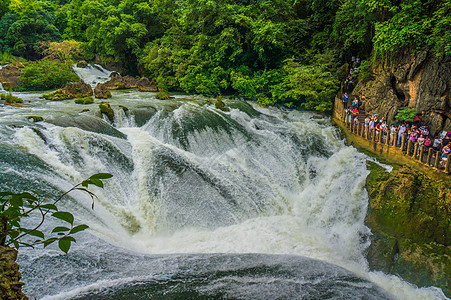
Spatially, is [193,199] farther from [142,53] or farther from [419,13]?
[142,53]

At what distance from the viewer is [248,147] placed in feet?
39.1

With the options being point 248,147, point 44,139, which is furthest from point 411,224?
point 44,139

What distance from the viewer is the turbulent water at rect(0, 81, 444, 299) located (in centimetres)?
531

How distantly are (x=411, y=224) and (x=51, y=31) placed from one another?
117 feet

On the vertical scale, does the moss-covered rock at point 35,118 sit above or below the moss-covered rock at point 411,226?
above

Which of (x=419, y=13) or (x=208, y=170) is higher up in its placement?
(x=419, y=13)

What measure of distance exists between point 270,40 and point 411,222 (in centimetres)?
1279

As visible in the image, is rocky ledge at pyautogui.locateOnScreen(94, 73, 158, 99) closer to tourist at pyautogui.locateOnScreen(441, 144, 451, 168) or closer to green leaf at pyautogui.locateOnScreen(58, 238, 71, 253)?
tourist at pyautogui.locateOnScreen(441, 144, 451, 168)

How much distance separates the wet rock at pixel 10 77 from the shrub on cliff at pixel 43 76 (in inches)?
13.0

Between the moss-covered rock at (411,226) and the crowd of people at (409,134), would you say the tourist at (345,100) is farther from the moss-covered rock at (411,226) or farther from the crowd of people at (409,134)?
the moss-covered rock at (411,226)

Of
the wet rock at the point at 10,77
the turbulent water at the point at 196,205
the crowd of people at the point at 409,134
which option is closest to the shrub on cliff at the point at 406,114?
the crowd of people at the point at 409,134

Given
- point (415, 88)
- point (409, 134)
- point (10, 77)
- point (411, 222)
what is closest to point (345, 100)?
point (415, 88)

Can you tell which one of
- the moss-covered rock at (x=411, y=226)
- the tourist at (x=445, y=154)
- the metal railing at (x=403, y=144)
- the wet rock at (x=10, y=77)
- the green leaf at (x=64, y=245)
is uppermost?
the green leaf at (x=64, y=245)

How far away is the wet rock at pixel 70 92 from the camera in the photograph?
615 inches
